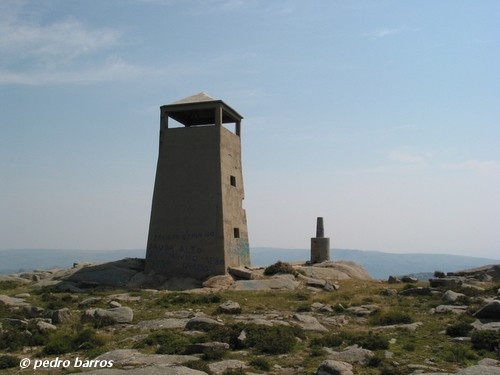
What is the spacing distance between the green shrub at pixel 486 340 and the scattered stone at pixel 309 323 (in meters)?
4.19

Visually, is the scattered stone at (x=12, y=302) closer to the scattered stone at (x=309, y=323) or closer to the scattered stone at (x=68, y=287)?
the scattered stone at (x=68, y=287)

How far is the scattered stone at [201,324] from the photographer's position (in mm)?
14352

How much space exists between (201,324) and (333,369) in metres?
5.57

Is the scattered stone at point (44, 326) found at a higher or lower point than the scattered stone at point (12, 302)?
higher

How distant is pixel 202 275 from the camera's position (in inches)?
1086

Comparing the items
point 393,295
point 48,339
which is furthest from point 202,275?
point 48,339

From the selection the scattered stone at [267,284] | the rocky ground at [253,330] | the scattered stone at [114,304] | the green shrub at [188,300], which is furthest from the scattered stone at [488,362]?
the scattered stone at [267,284]

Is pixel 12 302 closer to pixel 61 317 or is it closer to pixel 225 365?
pixel 61 317

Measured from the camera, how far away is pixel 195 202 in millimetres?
28625

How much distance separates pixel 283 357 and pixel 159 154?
20.2m

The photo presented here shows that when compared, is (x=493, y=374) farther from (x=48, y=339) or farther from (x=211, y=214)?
(x=211, y=214)

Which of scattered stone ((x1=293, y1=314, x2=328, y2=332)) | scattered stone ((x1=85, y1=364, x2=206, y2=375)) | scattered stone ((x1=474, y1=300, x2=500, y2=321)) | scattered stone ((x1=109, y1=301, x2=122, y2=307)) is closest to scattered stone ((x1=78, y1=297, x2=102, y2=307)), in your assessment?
scattered stone ((x1=109, y1=301, x2=122, y2=307))

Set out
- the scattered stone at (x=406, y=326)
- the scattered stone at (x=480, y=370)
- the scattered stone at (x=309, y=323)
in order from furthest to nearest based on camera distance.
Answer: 1. the scattered stone at (x=406, y=326)
2. the scattered stone at (x=309, y=323)
3. the scattered stone at (x=480, y=370)

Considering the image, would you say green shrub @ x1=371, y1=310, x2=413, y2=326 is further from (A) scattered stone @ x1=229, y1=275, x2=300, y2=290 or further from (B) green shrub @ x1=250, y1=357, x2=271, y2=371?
(A) scattered stone @ x1=229, y1=275, x2=300, y2=290
